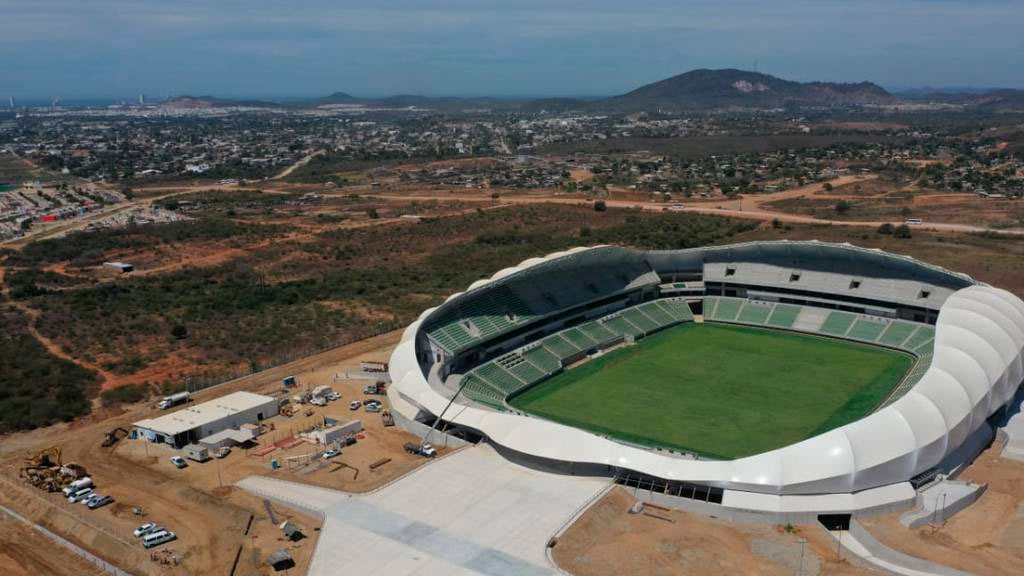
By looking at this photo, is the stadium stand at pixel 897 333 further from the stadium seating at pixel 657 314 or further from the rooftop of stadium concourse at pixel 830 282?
the stadium seating at pixel 657 314

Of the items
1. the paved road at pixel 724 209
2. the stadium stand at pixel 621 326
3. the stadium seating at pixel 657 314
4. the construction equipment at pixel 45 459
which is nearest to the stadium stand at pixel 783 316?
the stadium seating at pixel 657 314

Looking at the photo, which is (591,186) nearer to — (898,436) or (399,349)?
(399,349)

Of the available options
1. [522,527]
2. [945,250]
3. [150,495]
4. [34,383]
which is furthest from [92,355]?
[945,250]

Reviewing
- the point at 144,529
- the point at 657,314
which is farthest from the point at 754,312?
the point at 144,529

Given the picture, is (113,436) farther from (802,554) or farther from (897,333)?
(897,333)

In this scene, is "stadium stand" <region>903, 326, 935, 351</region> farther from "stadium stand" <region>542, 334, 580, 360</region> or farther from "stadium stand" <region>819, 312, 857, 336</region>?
"stadium stand" <region>542, 334, 580, 360</region>

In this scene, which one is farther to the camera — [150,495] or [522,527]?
[150,495]

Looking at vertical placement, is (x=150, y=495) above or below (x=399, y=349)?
below

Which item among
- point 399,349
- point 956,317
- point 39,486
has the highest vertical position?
point 956,317
